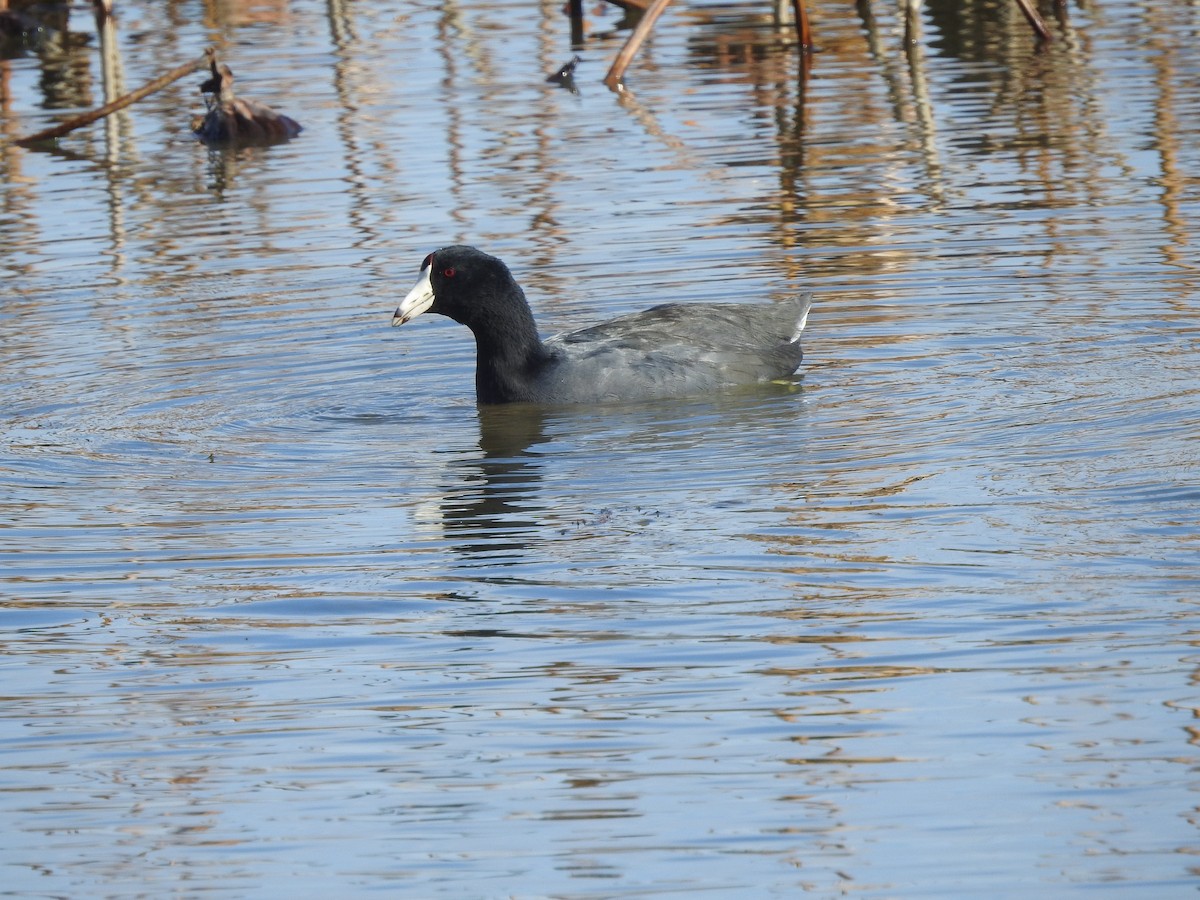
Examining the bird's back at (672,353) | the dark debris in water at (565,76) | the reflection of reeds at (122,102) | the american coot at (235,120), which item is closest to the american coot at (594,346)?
the bird's back at (672,353)

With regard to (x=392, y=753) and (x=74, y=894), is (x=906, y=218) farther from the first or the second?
(x=74, y=894)

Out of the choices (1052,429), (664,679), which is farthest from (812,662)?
(1052,429)

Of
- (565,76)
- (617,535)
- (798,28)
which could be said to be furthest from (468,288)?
(798,28)

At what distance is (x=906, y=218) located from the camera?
42.3 feet

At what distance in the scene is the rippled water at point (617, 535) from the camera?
476cm

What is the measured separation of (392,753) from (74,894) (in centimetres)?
97

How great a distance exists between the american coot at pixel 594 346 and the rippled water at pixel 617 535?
157mm

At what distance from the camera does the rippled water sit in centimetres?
476

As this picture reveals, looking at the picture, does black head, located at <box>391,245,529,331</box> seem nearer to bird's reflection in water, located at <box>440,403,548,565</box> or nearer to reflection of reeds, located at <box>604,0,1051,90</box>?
bird's reflection in water, located at <box>440,403,548,565</box>

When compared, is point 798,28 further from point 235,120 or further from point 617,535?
point 617,535

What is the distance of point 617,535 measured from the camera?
23.0 ft

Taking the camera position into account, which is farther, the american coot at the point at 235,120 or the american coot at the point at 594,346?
the american coot at the point at 235,120

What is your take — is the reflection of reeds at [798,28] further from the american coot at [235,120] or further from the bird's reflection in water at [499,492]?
the bird's reflection in water at [499,492]

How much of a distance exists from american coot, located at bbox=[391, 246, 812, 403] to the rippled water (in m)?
0.16
